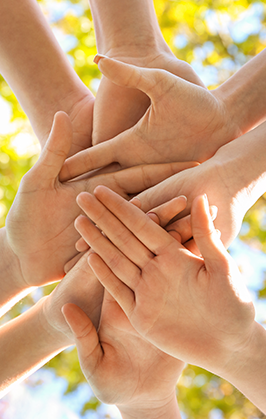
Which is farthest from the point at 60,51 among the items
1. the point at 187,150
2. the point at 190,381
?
the point at 190,381

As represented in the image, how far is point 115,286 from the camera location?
886mm

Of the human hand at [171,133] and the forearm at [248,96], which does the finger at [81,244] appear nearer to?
the human hand at [171,133]

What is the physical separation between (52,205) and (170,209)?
38cm

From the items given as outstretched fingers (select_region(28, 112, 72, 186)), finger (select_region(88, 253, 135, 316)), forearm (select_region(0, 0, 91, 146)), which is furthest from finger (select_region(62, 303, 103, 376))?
forearm (select_region(0, 0, 91, 146))

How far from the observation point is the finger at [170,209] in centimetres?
88

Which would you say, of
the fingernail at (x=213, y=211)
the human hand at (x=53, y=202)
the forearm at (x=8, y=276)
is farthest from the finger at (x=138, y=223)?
the forearm at (x=8, y=276)

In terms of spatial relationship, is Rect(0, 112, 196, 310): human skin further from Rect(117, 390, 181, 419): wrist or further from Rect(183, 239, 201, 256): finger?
Rect(117, 390, 181, 419): wrist

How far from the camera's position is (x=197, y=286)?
0.80 m

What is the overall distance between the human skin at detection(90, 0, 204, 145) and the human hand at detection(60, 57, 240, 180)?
12 centimetres

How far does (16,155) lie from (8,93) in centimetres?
39

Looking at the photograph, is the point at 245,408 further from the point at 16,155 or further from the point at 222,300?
the point at 16,155

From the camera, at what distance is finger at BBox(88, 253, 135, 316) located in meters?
0.87

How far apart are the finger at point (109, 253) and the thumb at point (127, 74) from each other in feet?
1.21

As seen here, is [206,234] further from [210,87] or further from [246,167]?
[210,87]
